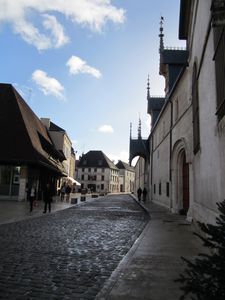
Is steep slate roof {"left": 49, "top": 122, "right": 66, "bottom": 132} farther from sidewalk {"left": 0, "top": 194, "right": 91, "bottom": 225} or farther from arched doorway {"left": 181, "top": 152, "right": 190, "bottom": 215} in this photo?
arched doorway {"left": 181, "top": 152, "right": 190, "bottom": 215}

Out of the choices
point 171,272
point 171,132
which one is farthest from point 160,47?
point 171,272

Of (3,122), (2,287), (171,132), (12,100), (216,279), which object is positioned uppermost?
(12,100)

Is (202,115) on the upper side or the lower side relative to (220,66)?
lower

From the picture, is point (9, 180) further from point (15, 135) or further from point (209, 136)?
point (209, 136)

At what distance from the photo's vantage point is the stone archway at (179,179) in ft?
66.5

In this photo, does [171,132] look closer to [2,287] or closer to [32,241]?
[32,241]

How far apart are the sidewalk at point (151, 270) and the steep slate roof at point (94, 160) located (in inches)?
3911

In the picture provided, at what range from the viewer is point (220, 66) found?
7836mm

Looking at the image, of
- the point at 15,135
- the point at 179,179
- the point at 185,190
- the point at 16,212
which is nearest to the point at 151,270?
the point at 16,212

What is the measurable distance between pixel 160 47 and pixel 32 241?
76.6 feet

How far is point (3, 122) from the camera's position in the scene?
3034 cm

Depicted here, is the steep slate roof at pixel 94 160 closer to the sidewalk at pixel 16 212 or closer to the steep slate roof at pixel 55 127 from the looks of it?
the steep slate roof at pixel 55 127

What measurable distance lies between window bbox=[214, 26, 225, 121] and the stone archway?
1174 cm

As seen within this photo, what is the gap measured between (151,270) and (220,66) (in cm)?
465
